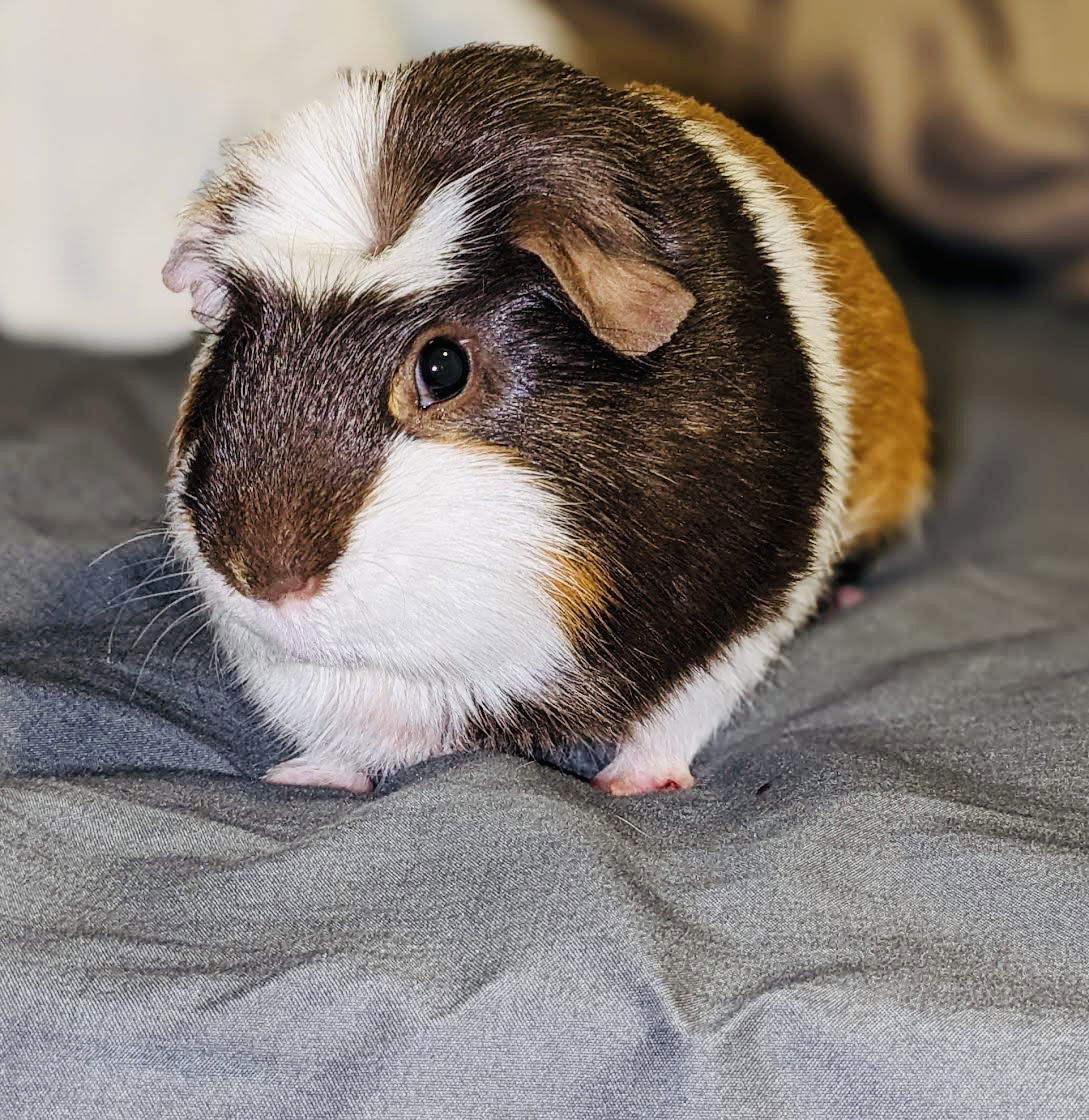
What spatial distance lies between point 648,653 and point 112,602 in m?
0.47

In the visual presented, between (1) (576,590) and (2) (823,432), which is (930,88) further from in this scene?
(1) (576,590)

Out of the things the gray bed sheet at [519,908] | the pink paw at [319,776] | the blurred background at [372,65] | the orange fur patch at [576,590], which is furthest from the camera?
the blurred background at [372,65]

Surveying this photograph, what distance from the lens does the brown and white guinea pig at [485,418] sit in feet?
2.84

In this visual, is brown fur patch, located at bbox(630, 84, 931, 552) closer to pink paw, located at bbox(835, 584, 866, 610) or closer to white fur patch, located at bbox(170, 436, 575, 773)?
pink paw, located at bbox(835, 584, 866, 610)

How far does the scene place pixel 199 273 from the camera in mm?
1013

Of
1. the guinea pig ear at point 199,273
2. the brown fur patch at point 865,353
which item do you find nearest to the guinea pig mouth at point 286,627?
the guinea pig ear at point 199,273

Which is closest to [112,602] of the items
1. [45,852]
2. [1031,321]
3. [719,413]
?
[45,852]

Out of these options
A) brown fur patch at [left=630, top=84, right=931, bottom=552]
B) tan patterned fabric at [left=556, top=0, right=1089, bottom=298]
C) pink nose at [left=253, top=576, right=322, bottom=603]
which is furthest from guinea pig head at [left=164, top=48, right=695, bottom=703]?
tan patterned fabric at [left=556, top=0, right=1089, bottom=298]

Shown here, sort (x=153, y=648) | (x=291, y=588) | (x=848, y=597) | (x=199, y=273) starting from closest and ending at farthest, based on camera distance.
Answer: (x=291, y=588), (x=199, y=273), (x=153, y=648), (x=848, y=597)

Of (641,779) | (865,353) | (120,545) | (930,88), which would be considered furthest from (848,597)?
(930,88)

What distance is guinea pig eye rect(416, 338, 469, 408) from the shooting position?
89 cm

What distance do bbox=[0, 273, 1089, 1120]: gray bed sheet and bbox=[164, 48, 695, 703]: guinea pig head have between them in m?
0.14

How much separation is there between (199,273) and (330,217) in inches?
5.8

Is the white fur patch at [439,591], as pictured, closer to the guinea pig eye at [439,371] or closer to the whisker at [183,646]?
the guinea pig eye at [439,371]
